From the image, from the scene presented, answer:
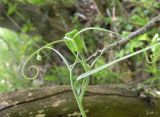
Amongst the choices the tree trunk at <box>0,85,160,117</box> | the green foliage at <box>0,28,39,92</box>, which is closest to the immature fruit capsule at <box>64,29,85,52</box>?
the tree trunk at <box>0,85,160,117</box>

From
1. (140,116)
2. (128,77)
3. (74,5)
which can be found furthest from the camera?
(74,5)

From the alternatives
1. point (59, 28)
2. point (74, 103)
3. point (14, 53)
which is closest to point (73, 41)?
point (74, 103)

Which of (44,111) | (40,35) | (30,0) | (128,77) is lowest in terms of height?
(128,77)

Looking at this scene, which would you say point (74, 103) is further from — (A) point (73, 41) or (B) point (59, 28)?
(B) point (59, 28)

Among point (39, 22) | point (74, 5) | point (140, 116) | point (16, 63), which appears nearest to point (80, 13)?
point (74, 5)

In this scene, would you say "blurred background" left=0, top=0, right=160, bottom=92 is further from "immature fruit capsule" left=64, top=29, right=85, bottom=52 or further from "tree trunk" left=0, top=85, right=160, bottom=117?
"immature fruit capsule" left=64, top=29, right=85, bottom=52

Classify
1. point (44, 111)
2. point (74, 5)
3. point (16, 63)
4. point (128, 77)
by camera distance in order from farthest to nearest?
point (74, 5) < point (16, 63) < point (128, 77) < point (44, 111)

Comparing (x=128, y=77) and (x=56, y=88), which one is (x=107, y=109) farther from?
(x=128, y=77)
